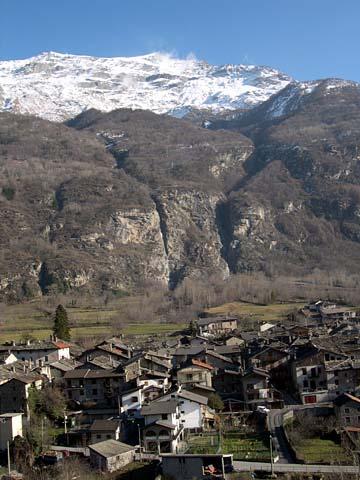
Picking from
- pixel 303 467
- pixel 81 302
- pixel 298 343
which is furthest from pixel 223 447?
pixel 81 302

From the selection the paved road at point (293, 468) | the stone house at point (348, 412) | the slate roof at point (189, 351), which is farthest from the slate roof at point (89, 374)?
the paved road at point (293, 468)

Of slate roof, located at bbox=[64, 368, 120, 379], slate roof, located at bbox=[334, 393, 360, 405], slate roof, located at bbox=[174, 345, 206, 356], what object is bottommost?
slate roof, located at bbox=[334, 393, 360, 405]

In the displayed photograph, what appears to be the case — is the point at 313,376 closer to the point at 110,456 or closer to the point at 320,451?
the point at 320,451

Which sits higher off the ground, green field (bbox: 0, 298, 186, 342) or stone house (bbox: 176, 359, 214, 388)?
green field (bbox: 0, 298, 186, 342)

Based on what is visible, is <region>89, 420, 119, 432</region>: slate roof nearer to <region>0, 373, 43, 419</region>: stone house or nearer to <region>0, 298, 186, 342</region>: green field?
<region>0, 373, 43, 419</region>: stone house

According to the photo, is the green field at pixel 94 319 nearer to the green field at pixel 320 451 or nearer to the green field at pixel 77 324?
the green field at pixel 77 324

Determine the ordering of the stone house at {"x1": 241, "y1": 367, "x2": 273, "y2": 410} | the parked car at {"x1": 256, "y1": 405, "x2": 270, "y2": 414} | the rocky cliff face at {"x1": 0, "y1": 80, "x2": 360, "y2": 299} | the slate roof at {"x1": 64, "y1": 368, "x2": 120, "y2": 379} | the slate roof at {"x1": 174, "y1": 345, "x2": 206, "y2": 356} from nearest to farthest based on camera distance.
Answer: the parked car at {"x1": 256, "y1": 405, "x2": 270, "y2": 414}
the slate roof at {"x1": 64, "y1": 368, "x2": 120, "y2": 379}
the stone house at {"x1": 241, "y1": 367, "x2": 273, "y2": 410}
the slate roof at {"x1": 174, "y1": 345, "x2": 206, "y2": 356}
the rocky cliff face at {"x1": 0, "y1": 80, "x2": 360, "y2": 299}

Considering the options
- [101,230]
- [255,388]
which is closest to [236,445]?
[255,388]

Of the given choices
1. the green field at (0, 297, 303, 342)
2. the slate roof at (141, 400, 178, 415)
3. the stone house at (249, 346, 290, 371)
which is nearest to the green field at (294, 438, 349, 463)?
the slate roof at (141, 400, 178, 415)
